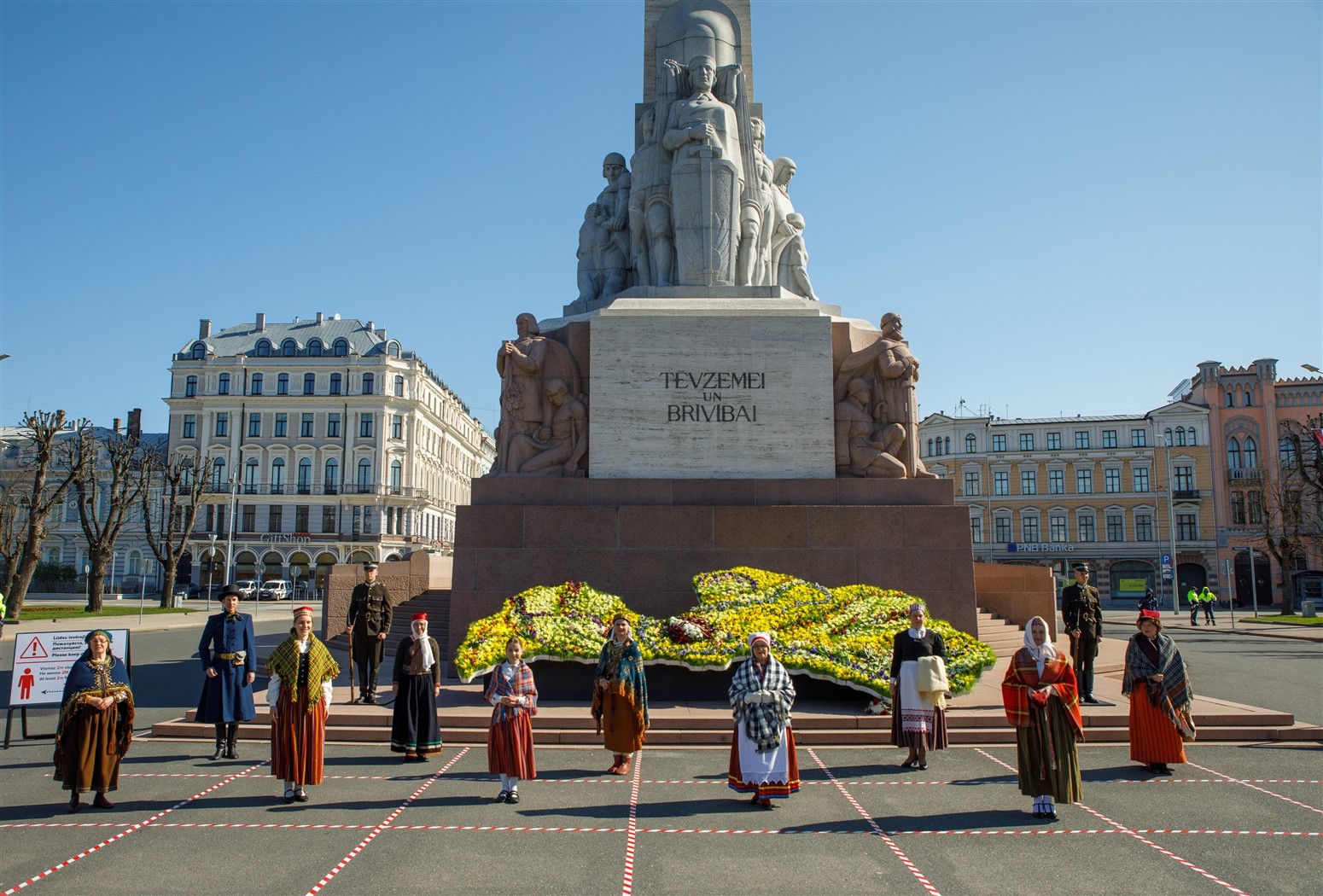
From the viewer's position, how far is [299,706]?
7.30 m

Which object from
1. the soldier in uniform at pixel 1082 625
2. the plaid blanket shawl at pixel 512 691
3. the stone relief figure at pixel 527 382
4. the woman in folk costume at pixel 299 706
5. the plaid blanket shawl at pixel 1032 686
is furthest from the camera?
the stone relief figure at pixel 527 382

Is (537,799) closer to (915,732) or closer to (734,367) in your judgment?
(915,732)

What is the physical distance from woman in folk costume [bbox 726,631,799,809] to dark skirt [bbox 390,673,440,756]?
9.57 feet

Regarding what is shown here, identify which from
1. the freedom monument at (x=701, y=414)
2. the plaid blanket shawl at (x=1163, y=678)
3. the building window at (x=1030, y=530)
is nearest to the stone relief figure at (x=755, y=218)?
the freedom monument at (x=701, y=414)

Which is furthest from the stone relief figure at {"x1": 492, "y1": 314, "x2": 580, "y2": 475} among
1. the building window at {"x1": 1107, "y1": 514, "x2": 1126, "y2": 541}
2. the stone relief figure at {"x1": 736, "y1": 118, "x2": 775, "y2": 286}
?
the building window at {"x1": 1107, "y1": 514, "x2": 1126, "y2": 541}

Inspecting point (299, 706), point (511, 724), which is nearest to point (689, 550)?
point (511, 724)

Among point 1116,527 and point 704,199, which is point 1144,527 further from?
point 704,199

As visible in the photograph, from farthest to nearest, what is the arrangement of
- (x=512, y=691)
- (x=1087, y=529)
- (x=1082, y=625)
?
(x=1087, y=529)
(x=1082, y=625)
(x=512, y=691)

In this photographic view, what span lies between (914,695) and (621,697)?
2539mm

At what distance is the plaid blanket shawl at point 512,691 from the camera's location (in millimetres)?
7496

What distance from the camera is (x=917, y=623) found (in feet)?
27.9

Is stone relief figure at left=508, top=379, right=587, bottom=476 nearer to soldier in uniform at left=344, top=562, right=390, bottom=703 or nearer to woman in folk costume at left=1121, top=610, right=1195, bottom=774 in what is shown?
soldier in uniform at left=344, top=562, right=390, bottom=703

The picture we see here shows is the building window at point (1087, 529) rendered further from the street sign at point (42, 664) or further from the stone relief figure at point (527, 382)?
the street sign at point (42, 664)

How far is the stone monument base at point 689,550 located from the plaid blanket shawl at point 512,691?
4.69 meters
